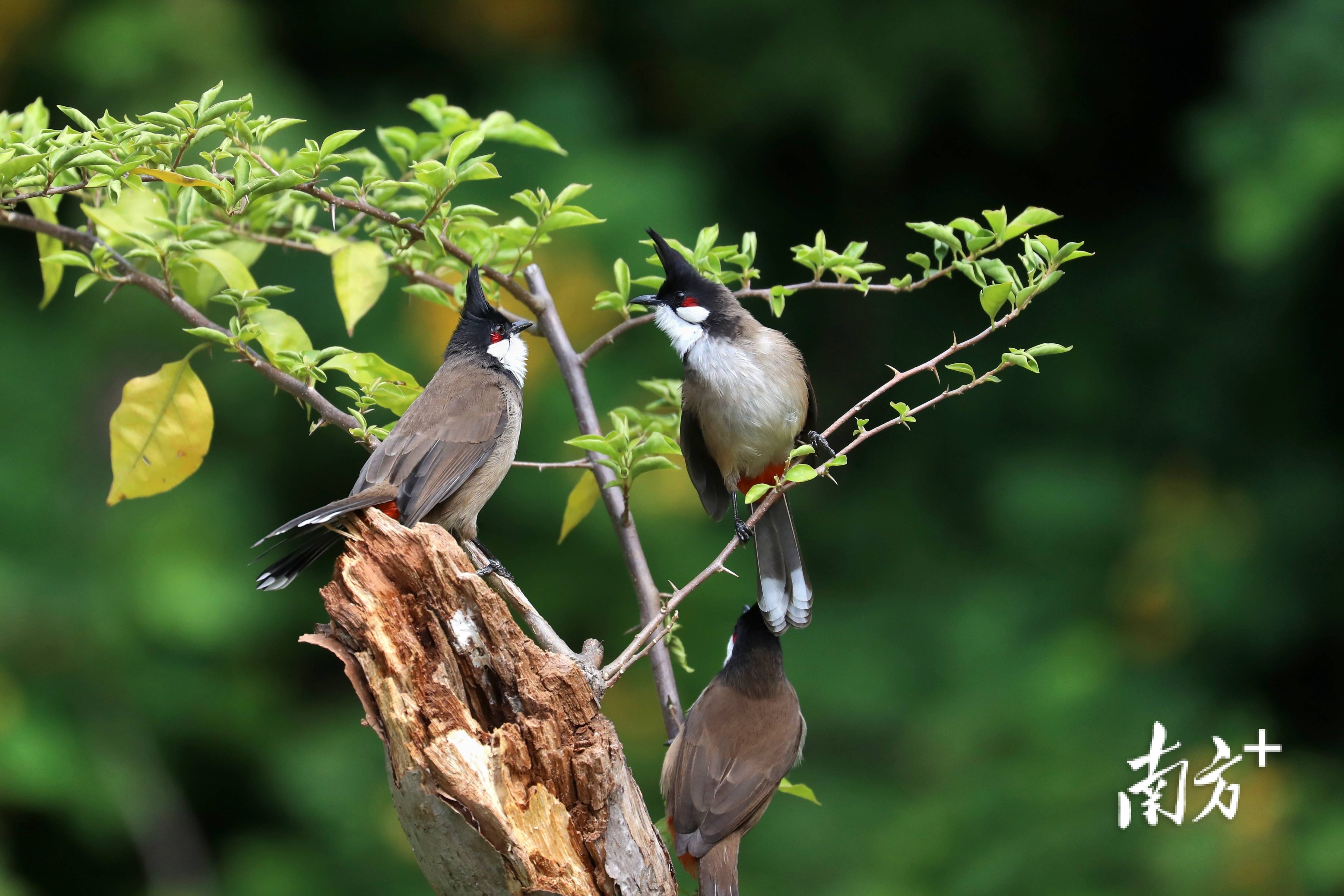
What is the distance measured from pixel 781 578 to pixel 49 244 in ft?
4.77

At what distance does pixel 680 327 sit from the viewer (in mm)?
2326

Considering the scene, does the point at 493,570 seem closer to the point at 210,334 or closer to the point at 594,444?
the point at 594,444

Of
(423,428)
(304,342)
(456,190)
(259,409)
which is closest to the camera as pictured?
(304,342)

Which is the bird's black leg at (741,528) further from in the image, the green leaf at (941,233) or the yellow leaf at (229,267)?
the yellow leaf at (229,267)

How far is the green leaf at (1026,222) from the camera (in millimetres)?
1686

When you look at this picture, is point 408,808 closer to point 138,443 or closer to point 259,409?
point 138,443

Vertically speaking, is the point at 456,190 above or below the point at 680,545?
above

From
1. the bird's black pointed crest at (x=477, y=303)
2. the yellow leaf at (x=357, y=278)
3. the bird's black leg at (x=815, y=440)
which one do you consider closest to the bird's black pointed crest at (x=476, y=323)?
the bird's black pointed crest at (x=477, y=303)

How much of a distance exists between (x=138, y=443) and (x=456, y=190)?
9.08ft

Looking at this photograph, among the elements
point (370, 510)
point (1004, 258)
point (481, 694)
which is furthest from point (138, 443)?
point (1004, 258)

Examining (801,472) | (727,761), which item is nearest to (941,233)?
(801,472)

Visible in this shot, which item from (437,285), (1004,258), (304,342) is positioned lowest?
(304,342)

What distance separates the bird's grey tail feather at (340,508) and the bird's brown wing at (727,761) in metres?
0.75

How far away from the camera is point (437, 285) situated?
2137mm
